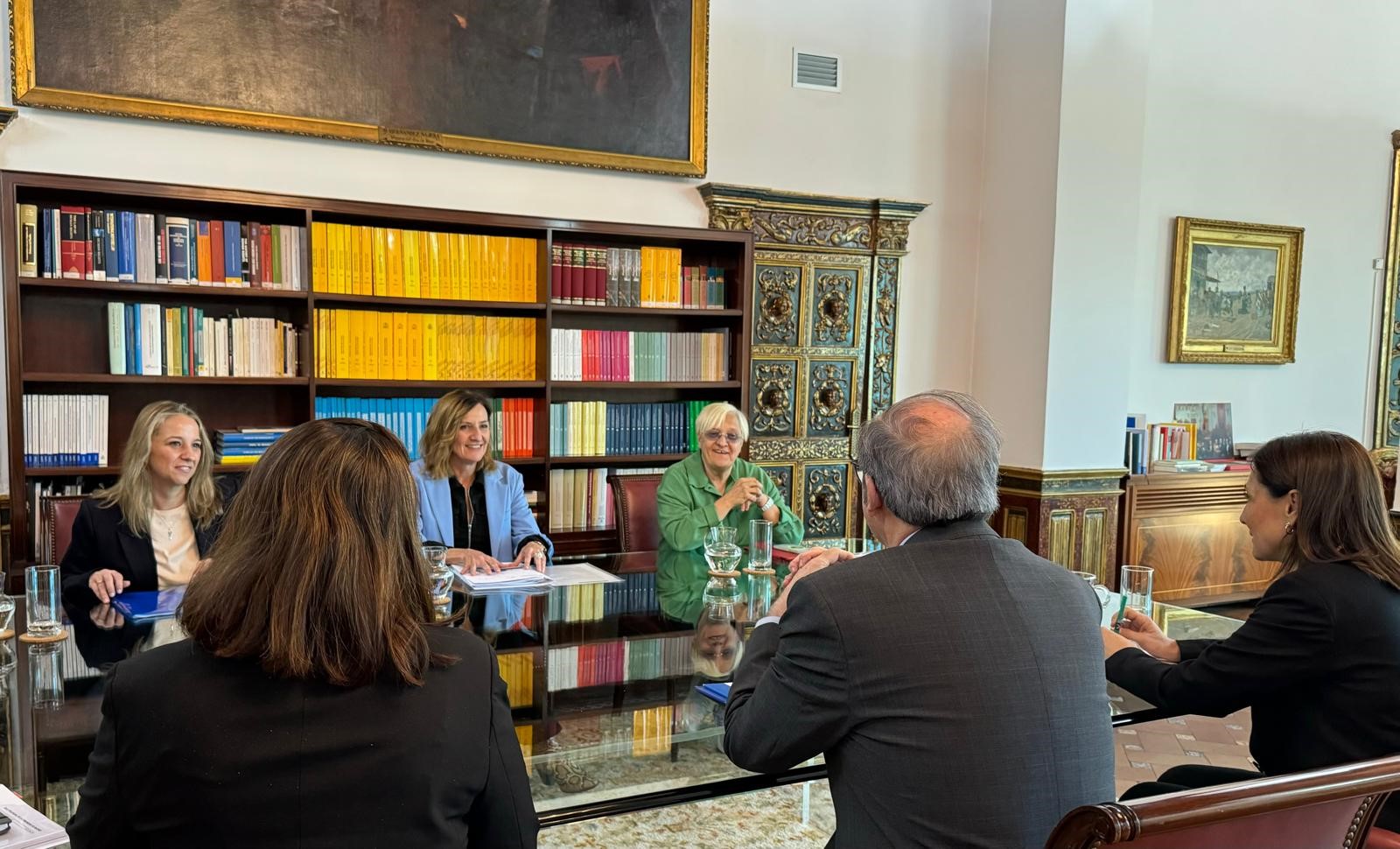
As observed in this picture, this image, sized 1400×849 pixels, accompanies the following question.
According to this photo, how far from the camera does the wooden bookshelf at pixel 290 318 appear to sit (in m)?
3.60

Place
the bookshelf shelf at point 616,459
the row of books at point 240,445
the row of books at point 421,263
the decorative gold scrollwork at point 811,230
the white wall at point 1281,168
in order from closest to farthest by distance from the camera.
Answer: the row of books at point 240,445 < the row of books at point 421,263 < the bookshelf shelf at point 616,459 < the decorative gold scrollwork at point 811,230 < the white wall at point 1281,168

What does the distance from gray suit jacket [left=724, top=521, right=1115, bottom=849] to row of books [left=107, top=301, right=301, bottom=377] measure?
3.09 metres

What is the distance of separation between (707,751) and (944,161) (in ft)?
14.2

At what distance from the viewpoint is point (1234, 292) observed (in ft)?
19.5

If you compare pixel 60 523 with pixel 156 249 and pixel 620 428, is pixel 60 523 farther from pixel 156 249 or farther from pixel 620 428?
pixel 620 428

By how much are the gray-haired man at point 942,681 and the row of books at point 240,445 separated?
297 centimetres

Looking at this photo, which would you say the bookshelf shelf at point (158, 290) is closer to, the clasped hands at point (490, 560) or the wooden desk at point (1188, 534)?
the clasped hands at point (490, 560)

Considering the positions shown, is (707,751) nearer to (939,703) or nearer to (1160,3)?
(939,703)

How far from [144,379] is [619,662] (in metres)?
2.52

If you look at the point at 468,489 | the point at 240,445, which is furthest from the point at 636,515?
the point at 240,445

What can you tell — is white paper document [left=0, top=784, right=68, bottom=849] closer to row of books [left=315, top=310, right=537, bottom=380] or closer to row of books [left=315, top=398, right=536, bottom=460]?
row of books [left=315, top=398, right=536, bottom=460]

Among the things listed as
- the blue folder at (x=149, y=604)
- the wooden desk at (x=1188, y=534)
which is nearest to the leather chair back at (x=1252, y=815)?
the blue folder at (x=149, y=604)

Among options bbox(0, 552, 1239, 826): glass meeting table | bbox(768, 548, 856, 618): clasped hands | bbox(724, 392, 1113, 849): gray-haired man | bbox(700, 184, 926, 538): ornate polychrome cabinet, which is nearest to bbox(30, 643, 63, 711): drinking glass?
bbox(0, 552, 1239, 826): glass meeting table

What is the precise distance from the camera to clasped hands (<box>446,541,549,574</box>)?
115 inches
